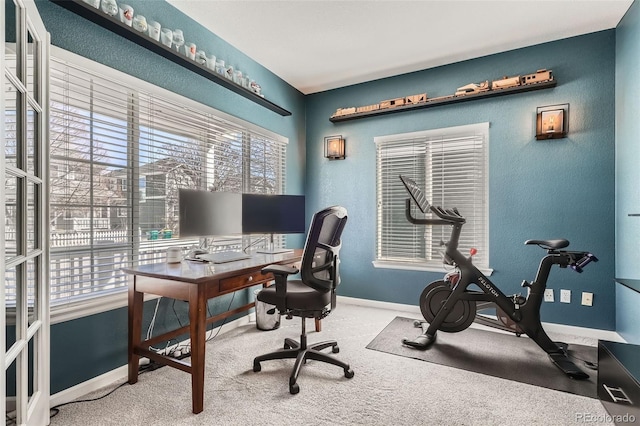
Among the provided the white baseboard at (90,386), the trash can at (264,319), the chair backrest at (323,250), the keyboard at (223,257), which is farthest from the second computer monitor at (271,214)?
the white baseboard at (90,386)

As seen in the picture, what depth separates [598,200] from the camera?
2752mm

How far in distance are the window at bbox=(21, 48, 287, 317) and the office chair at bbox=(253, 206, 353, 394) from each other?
3.30 ft

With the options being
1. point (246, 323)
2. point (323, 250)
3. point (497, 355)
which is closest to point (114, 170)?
point (323, 250)

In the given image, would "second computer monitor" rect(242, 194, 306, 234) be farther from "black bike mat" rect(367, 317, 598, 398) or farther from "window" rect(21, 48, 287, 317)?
"black bike mat" rect(367, 317, 598, 398)

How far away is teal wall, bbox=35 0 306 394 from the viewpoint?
5.82 feet

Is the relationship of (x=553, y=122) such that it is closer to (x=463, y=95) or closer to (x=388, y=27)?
(x=463, y=95)

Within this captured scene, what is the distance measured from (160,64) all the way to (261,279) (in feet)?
5.82

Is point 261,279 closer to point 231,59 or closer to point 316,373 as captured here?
point 316,373

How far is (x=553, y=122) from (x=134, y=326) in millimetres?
3731

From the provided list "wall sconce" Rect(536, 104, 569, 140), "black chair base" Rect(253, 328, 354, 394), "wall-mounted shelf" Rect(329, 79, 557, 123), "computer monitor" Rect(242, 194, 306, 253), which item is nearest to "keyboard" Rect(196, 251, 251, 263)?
"computer monitor" Rect(242, 194, 306, 253)

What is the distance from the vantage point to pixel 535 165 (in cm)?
298

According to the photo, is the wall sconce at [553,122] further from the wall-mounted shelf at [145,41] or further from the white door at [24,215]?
the white door at [24,215]

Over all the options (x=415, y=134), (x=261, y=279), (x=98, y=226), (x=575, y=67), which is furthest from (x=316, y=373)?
(x=575, y=67)

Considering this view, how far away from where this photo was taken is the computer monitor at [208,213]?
2.20 meters
